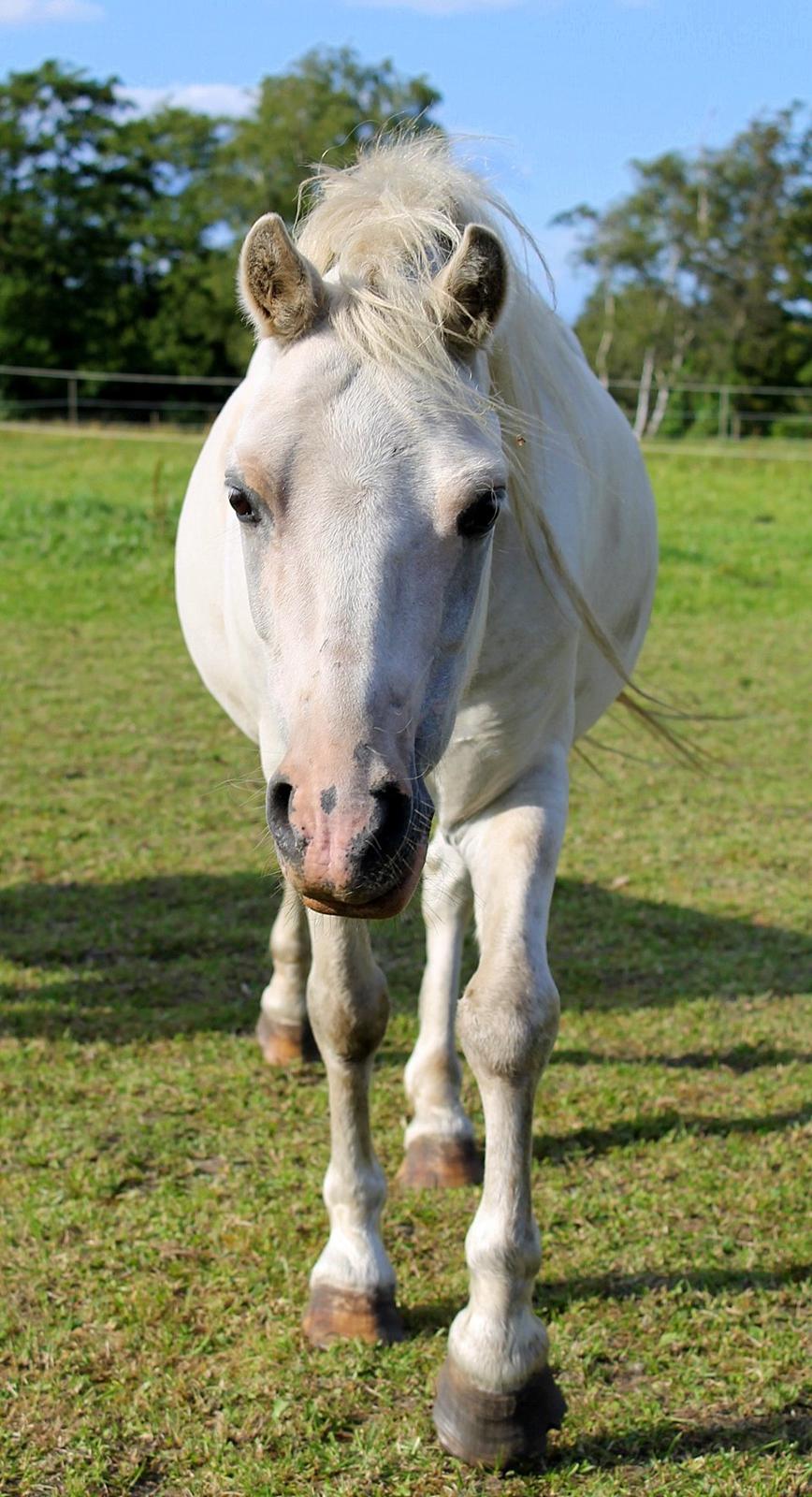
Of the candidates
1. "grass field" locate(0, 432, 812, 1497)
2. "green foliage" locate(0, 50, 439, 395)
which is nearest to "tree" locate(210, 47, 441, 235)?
"green foliage" locate(0, 50, 439, 395)

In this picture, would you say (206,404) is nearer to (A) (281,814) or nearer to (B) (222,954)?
(B) (222,954)

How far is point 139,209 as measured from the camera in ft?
160

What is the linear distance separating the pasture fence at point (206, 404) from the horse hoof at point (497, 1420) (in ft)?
84.6

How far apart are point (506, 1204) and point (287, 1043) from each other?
1.54m

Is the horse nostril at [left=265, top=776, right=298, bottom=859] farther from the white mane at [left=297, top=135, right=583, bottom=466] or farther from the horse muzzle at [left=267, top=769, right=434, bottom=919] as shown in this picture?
the white mane at [left=297, top=135, right=583, bottom=466]

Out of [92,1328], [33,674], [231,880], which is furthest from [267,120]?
[92,1328]

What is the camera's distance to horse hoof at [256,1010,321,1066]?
3.82 metres

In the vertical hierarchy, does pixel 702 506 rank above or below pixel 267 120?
below

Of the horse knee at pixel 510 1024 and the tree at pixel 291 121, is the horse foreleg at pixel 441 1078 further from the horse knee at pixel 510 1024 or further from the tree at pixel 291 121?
the tree at pixel 291 121

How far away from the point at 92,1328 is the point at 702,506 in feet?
53.4

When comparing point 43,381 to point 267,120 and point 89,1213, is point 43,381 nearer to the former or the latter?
point 267,120

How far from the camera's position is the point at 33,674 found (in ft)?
27.9

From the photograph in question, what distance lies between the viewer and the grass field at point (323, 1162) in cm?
237

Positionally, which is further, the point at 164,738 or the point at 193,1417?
the point at 164,738
